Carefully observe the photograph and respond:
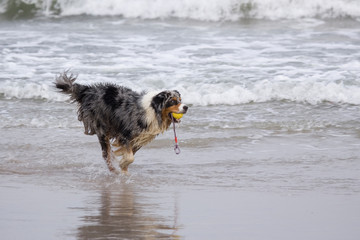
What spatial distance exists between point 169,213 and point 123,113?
2.23 meters

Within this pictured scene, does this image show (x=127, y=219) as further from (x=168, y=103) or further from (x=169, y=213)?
(x=168, y=103)

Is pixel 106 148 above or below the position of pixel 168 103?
below

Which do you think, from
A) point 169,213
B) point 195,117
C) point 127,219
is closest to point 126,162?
point 169,213

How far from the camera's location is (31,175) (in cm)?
702

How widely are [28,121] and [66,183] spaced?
3340 mm

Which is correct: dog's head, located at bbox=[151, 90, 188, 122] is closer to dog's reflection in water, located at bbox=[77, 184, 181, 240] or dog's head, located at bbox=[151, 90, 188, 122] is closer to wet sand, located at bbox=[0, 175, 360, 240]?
wet sand, located at bbox=[0, 175, 360, 240]

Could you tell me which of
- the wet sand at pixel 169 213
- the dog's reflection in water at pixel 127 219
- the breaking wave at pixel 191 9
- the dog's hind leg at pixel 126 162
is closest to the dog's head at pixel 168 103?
the dog's hind leg at pixel 126 162

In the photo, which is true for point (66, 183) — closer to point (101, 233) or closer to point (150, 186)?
point (150, 186)

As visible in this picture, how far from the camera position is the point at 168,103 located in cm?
695

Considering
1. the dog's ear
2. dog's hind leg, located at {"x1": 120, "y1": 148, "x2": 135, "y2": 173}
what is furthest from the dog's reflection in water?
the dog's ear

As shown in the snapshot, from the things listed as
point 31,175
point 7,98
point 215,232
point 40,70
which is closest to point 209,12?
point 40,70

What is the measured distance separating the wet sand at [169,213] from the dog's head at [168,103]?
3.08 feet

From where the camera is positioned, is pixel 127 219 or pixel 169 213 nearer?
pixel 127 219

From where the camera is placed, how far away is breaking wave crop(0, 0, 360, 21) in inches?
696
